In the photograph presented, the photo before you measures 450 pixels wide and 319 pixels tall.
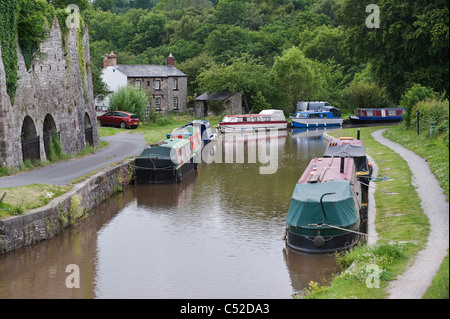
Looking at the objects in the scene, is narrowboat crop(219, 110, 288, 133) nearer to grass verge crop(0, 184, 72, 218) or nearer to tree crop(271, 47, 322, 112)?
tree crop(271, 47, 322, 112)

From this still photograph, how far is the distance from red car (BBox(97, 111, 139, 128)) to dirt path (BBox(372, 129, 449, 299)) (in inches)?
972

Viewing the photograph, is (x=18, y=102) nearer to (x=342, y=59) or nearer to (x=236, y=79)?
(x=236, y=79)

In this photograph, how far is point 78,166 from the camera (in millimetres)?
25062

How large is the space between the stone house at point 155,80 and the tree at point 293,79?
9.27 m

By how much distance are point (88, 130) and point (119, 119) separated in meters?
12.9

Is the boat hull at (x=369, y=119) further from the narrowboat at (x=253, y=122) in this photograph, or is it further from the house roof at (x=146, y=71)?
the house roof at (x=146, y=71)

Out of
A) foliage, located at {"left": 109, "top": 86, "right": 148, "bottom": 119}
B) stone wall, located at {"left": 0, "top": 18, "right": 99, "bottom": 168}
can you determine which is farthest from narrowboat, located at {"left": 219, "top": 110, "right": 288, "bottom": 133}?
stone wall, located at {"left": 0, "top": 18, "right": 99, "bottom": 168}

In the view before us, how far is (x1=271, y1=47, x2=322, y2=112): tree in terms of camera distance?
191ft

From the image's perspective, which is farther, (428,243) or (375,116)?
(375,116)

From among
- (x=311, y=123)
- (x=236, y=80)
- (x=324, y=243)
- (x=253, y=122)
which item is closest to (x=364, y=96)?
(x=311, y=123)

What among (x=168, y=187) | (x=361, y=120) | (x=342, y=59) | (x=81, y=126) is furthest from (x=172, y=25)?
(x=168, y=187)

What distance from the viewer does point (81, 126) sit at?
99.6ft

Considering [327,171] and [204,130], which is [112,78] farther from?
[327,171]

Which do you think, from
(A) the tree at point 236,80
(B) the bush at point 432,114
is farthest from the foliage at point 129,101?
(B) the bush at point 432,114
